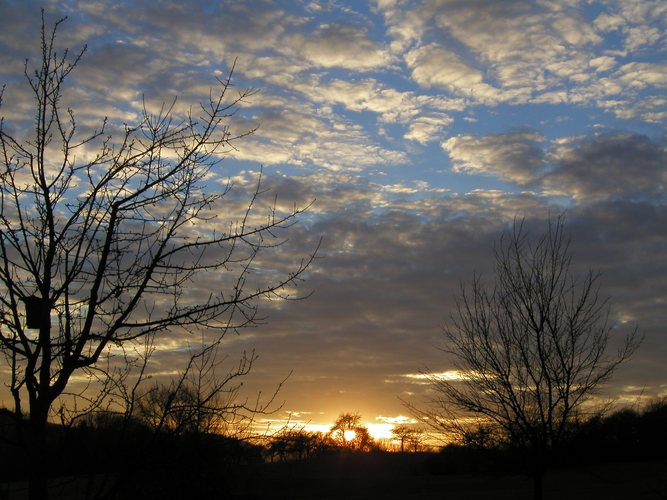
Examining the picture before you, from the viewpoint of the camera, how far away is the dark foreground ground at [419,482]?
31781 mm

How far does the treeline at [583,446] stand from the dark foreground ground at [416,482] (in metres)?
0.81

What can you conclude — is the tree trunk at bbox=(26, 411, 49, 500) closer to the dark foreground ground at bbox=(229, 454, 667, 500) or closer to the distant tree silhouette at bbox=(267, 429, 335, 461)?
the distant tree silhouette at bbox=(267, 429, 335, 461)

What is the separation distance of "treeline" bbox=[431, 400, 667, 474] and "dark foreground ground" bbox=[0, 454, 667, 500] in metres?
0.81

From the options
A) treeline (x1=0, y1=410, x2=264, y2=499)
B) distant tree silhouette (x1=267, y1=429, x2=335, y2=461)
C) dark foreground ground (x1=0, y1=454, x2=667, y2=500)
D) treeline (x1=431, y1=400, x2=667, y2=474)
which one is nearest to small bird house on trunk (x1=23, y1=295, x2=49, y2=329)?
treeline (x1=0, y1=410, x2=264, y2=499)

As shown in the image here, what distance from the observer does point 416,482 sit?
4772cm

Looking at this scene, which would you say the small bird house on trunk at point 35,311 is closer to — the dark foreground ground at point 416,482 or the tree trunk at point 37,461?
the tree trunk at point 37,461

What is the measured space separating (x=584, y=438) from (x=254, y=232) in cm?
1075

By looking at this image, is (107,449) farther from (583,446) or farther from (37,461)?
(583,446)

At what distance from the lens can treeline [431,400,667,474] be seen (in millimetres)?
13016

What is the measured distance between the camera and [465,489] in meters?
41.8

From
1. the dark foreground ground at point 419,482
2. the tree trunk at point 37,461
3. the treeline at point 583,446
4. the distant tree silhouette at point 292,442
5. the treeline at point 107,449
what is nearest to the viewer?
the tree trunk at point 37,461

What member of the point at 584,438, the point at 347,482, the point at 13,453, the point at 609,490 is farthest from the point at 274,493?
the point at 13,453

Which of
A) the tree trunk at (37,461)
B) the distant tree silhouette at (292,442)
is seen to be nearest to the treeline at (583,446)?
the distant tree silhouette at (292,442)

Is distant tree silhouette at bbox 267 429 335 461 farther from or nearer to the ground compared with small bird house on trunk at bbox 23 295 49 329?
nearer to the ground
